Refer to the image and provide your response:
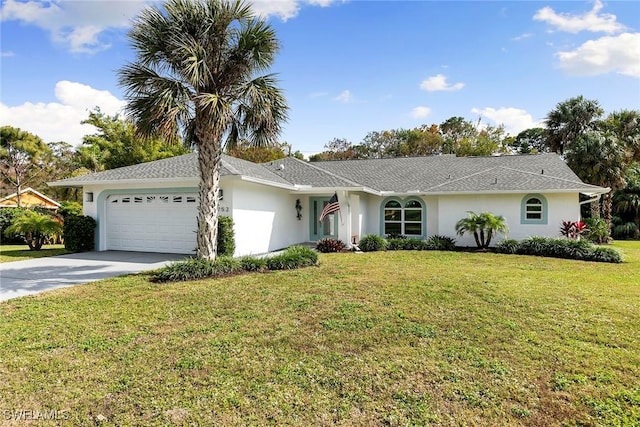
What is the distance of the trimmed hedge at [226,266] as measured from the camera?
9.24m

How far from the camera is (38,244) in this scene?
629 inches

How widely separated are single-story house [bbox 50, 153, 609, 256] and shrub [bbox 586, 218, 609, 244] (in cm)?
300

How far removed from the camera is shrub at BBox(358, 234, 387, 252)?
1597cm

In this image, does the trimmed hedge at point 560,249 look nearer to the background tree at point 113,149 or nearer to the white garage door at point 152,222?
the white garage door at point 152,222

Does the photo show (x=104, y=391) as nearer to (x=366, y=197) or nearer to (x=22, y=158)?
(x=366, y=197)

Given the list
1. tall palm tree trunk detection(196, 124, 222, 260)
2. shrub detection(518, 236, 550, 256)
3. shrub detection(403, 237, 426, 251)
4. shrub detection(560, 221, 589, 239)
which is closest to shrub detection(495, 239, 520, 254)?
shrub detection(518, 236, 550, 256)

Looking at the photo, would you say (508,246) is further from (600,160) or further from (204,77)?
(204,77)

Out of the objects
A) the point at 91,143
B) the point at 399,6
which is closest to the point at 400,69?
the point at 399,6

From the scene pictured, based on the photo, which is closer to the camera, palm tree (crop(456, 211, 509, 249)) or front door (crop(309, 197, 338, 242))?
palm tree (crop(456, 211, 509, 249))

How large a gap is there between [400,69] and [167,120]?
11.3 meters

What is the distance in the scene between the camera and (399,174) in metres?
20.5

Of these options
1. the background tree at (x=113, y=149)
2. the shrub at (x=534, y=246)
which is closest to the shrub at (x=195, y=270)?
the shrub at (x=534, y=246)

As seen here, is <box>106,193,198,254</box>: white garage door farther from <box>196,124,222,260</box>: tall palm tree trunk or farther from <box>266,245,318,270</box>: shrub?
<box>266,245,318,270</box>: shrub

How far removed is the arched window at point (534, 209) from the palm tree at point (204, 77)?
12.4m
